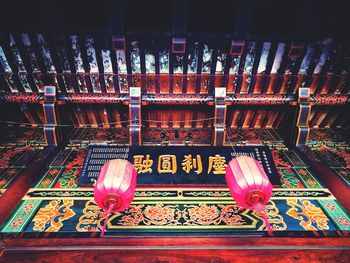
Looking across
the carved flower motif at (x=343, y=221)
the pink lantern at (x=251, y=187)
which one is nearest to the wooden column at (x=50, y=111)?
the pink lantern at (x=251, y=187)

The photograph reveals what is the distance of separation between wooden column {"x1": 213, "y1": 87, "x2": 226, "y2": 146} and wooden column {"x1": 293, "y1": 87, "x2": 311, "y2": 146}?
1.53 metres

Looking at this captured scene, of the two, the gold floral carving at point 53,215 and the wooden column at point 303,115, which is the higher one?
the wooden column at point 303,115

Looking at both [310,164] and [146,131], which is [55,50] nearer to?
[146,131]

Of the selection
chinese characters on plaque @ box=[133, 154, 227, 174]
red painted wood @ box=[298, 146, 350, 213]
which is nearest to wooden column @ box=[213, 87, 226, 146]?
chinese characters on plaque @ box=[133, 154, 227, 174]

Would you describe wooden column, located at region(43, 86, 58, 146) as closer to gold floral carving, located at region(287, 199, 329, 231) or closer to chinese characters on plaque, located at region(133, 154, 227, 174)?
chinese characters on plaque, located at region(133, 154, 227, 174)

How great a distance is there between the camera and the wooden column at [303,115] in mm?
4852

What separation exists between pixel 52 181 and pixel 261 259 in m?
3.44

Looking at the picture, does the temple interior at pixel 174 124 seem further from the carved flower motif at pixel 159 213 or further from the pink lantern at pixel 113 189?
the pink lantern at pixel 113 189

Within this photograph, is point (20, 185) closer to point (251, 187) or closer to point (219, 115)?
point (251, 187)

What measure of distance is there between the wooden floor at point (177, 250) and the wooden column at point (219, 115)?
8.61 feet

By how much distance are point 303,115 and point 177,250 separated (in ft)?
12.9

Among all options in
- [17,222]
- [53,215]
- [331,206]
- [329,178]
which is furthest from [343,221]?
[17,222]

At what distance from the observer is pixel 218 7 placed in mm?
3996

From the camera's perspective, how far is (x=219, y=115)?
4820 millimetres
